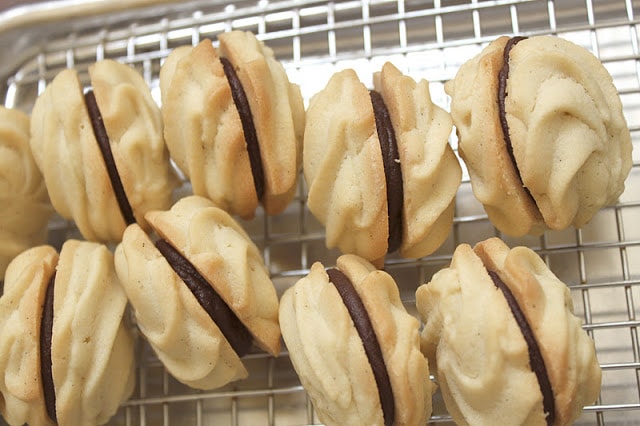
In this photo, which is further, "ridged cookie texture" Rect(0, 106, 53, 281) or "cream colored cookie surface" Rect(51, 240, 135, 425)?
"ridged cookie texture" Rect(0, 106, 53, 281)

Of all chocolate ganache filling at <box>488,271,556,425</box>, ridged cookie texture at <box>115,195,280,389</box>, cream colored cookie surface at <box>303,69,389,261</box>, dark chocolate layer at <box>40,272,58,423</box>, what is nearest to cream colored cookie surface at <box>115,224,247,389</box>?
ridged cookie texture at <box>115,195,280,389</box>

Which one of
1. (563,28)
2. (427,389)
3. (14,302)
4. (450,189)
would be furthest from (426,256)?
(14,302)

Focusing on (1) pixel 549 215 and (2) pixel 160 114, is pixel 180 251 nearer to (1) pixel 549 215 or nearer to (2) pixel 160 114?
(2) pixel 160 114

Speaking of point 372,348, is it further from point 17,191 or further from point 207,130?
point 17,191

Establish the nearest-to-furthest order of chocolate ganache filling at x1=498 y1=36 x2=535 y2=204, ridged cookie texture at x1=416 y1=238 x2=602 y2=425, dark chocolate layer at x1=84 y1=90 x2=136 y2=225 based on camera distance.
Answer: ridged cookie texture at x1=416 y1=238 x2=602 y2=425, chocolate ganache filling at x1=498 y1=36 x2=535 y2=204, dark chocolate layer at x1=84 y1=90 x2=136 y2=225

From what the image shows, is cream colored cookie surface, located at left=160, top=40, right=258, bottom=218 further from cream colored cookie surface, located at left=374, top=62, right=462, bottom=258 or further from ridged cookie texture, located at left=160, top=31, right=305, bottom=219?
cream colored cookie surface, located at left=374, top=62, right=462, bottom=258
